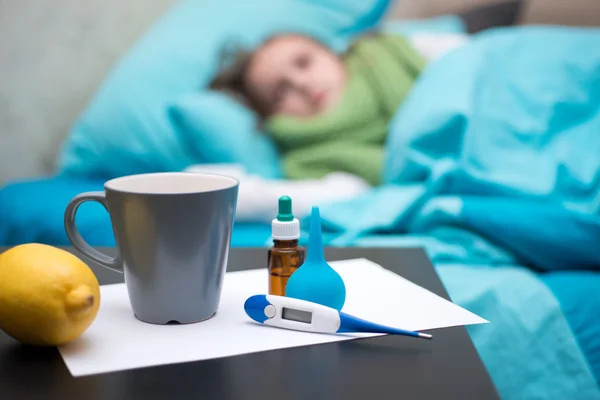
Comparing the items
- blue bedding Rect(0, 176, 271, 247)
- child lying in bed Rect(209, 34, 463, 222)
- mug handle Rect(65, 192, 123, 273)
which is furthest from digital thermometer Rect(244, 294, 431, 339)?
child lying in bed Rect(209, 34, 463, 222)

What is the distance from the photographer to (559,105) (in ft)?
4.14

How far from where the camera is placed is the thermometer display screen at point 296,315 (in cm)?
49

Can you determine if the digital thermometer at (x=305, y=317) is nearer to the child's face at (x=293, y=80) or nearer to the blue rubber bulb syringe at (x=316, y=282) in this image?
the blue rubber bulb syringe at (x=316, y=282)

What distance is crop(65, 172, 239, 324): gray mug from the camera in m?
0.48

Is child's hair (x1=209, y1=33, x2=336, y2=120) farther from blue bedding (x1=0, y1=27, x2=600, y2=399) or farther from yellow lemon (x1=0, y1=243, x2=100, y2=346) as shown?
yellow lemon (x1=0, y1=243, x2=100, y2=346)

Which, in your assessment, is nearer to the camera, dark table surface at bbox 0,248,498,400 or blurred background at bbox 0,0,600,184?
dark table surface at bbox 0,248,498,400

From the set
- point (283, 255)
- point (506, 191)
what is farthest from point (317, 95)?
point (283, 255)

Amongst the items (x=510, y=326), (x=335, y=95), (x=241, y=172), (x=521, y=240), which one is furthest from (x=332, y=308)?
(x=335, y=95)

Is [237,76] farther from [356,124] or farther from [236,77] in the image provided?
[356,124]

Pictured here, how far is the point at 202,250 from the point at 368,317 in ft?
0.43

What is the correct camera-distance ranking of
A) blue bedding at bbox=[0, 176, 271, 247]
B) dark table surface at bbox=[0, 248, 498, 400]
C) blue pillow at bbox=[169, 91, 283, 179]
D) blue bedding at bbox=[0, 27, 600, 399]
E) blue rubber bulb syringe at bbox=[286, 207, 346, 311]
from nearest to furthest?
dark table surface at bbox=[0, 248, 498, 400] < blue rubber bulb syringe at bbox=[286, 207, 346, 311] < blue bedding at bbox=[0, 27, 600, 399] < blue bedding at bbox=[0, 176, 271, 247] < blue pillow at bbox=[169, 91, 283, 179]

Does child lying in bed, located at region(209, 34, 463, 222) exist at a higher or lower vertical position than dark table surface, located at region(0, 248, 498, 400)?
lower

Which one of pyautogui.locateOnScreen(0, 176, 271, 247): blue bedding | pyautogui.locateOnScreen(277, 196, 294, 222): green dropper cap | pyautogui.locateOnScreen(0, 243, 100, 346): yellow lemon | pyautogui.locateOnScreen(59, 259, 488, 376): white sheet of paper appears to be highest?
pyautogui.locateOnScreen(277, 196, 294, 222): green dropper cap

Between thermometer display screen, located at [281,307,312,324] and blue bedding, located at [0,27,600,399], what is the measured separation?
356 millimetres
